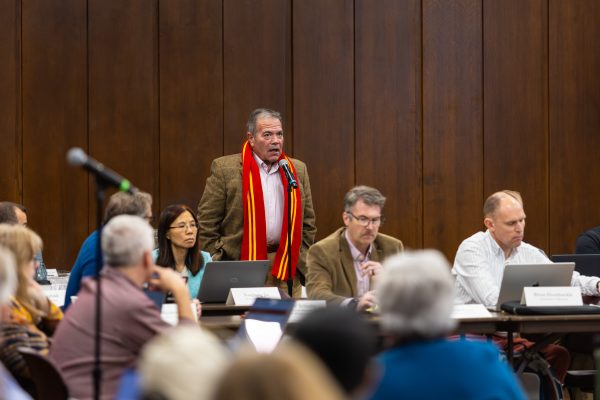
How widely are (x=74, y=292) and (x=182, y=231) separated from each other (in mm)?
783

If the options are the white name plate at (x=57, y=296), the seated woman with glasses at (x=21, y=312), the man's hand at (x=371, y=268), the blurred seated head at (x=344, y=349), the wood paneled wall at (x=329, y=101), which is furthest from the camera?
the wood paneled wall at (x=329, y=101)

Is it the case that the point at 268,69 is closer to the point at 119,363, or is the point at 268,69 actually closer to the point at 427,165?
the point at 427,165

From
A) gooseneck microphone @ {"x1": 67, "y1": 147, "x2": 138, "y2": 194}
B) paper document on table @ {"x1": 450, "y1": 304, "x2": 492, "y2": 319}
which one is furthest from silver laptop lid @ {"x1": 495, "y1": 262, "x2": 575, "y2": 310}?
gooseneck microphone @ {"x1": 67, "y1": 147, "x2": 138, "y2": 194}

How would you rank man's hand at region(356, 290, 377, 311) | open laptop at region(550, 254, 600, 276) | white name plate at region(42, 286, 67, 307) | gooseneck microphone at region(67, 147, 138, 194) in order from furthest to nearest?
open laptop at region(550, 254, 600, 276) → white name plate at region(42, 286, 67, 307) → man's hand at region(356, 290, 377, 311) → gooseneck microphone at region(67, 147, 138, 194)

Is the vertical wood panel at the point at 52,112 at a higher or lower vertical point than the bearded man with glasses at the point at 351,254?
higher

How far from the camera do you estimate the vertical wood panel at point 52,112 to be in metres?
7.88

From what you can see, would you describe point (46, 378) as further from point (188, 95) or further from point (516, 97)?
point (516, 97)

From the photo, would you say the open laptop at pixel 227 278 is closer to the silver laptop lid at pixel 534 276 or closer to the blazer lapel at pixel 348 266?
the blazer lapel at pixel 348 266

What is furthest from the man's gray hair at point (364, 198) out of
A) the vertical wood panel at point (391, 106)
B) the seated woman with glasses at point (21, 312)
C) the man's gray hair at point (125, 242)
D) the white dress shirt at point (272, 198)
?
the vertical wood panel at point (391, 106)

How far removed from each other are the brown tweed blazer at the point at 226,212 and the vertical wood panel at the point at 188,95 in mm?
774

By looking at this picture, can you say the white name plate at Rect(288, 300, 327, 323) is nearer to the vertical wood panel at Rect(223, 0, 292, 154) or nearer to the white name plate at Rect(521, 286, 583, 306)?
the white name plate at Rect(521, 286, 583, 306)

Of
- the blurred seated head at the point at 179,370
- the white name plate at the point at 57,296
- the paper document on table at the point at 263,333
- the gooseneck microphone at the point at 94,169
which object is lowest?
the paper document on table at the point at 263,333

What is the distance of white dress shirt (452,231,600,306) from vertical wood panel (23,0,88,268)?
323 cm

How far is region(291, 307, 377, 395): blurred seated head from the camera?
224 cm
